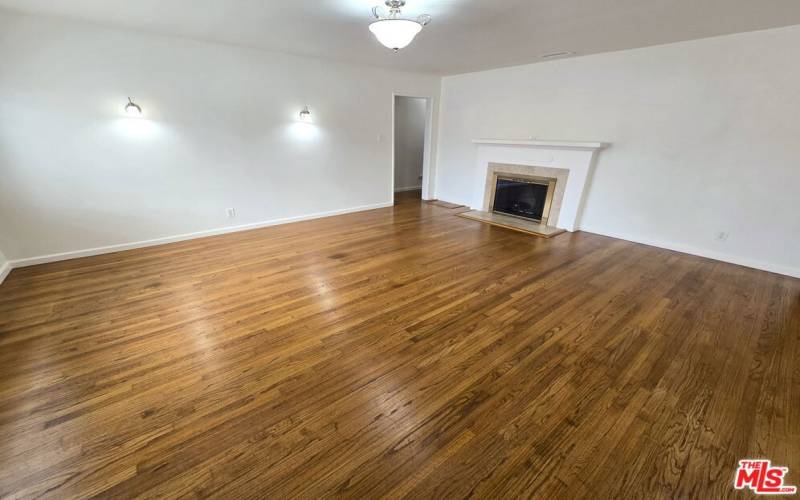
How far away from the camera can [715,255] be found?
→ 3600 millimetres

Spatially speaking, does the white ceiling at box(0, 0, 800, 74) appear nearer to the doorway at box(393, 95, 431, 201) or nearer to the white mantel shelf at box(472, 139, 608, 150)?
the white mantel shelf at box(472, 139, 608, 150)

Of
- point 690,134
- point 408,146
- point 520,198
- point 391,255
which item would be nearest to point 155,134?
point 391,255

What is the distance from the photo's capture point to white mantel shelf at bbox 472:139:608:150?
4.09 metres

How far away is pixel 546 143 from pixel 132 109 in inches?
209

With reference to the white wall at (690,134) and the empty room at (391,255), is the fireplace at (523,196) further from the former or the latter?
the white wall at (690,134)

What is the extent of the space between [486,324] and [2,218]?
4866mm

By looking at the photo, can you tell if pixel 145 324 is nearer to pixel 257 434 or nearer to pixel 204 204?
pixel 257 434

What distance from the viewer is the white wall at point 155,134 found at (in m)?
2.98

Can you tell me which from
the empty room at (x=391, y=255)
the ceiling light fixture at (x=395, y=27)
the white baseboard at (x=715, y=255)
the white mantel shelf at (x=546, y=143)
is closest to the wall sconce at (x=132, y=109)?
the empty room at (x=391, y=255)

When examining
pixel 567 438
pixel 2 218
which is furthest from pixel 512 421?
pixel 2 218

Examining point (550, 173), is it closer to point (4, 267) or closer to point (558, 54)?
point (558, 54)

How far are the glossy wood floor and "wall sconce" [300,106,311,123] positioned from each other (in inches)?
100

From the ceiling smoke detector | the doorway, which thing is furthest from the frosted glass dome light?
the doorway

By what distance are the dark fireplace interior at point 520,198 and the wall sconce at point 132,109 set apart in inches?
202
